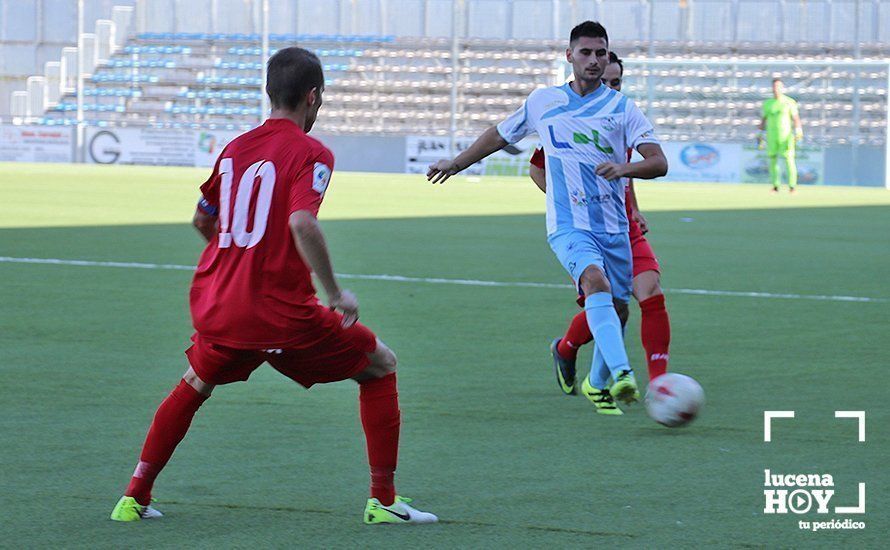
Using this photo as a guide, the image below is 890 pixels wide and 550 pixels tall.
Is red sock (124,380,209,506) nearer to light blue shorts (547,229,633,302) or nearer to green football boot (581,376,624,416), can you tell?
light blue shorts (547,229,633,302)

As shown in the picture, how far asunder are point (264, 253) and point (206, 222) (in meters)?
0.33

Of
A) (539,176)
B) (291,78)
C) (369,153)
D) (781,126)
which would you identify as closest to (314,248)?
(291,78)

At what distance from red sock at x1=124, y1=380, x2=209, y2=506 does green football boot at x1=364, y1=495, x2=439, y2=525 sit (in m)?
0.61

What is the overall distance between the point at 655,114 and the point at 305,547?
35179mm

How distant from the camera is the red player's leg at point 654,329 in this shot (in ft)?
22.0

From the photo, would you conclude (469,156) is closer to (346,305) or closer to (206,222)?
(206,222)

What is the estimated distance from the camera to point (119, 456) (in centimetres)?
559

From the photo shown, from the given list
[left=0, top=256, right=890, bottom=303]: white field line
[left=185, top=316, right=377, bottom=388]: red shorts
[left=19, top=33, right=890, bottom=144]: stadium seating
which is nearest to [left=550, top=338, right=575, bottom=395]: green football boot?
[left=185, top=316, right=377, bottom=388]: red shorts

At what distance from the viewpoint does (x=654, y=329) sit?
6715 mm

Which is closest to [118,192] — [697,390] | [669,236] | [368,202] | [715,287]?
[368,202]

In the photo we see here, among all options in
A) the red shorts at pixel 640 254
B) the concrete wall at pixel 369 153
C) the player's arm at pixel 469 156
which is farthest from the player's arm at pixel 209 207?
the concrete wall at pixel 369 153

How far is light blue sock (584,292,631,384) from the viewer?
6.19m

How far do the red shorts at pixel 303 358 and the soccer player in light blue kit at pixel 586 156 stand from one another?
2026mm

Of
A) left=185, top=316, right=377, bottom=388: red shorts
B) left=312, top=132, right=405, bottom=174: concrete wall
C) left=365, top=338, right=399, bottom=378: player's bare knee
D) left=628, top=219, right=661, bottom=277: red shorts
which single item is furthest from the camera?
left=312, top=132, right=405, bottom=174: concrete wall
